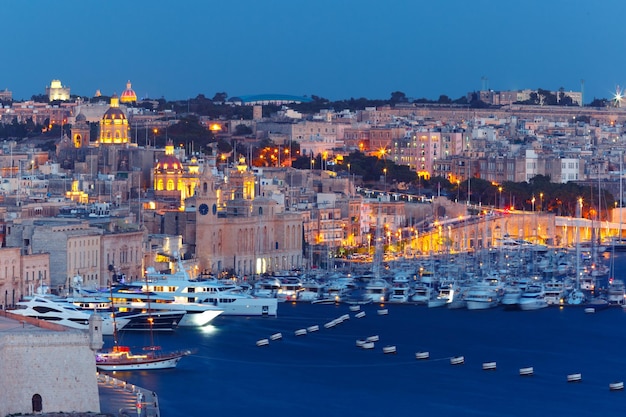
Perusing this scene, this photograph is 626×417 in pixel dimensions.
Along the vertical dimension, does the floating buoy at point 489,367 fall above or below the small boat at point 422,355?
below

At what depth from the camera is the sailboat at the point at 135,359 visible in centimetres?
3125

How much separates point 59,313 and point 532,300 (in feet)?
35.8

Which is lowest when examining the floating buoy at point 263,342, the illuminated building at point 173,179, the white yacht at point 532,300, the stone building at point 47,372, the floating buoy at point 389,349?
the floating buoy at point 389,349

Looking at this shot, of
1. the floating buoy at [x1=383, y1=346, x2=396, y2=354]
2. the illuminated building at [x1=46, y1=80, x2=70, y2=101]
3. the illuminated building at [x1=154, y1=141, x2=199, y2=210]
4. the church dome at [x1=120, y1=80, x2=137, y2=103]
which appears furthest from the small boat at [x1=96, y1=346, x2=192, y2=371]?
the illuminated building at [x1=46, y1=80, x2=70, y2=101]

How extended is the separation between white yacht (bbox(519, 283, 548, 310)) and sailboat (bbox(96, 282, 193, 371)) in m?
11.6

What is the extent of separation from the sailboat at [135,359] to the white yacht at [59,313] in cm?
269

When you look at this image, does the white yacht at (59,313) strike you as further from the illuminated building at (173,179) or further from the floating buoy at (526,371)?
the illuminated building at (173,179)

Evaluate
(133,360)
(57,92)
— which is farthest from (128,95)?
(133,360)

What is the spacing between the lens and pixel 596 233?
62094 millimetres

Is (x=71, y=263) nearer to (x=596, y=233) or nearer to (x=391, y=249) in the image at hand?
(x=391, y=249)

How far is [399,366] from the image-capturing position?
34156 mm

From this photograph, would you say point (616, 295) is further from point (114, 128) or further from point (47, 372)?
point (114, 128)

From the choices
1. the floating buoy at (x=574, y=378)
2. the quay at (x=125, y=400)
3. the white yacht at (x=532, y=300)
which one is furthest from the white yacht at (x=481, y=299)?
the quay at (x=125, y=400)

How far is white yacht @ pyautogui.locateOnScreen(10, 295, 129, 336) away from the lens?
1389 inches
